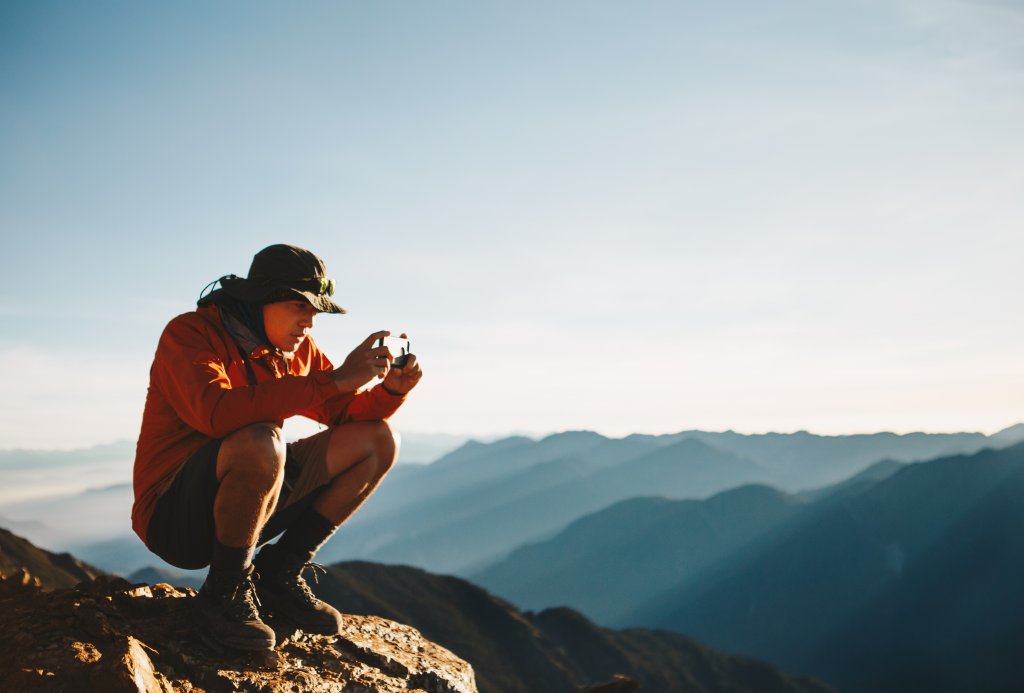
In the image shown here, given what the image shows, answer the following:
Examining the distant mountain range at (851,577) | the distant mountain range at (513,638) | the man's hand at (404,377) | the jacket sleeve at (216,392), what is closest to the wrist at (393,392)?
the man's hand at (404,377)

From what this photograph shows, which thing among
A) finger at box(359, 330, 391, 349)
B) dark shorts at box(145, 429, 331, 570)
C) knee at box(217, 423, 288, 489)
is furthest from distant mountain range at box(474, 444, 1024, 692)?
knee at box(217, 423, 288, 489)

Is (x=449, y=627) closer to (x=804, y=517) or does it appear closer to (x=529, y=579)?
(x=804, y=517)

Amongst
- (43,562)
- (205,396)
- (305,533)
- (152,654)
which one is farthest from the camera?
(43,562)

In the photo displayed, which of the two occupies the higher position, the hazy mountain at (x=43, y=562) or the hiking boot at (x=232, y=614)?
the hiking boot at (x=232, y=614)

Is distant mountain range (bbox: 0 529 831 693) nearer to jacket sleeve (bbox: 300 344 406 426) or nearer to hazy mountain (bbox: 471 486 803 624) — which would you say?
jacket sleeve (bbox: 300 344 406 426)

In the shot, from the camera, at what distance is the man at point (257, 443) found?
416 centimetres

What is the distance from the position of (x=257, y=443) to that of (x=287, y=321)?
2.78 feet

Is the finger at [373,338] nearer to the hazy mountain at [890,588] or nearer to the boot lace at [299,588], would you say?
the boot lace at [299,588]

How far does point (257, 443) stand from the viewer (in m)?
4.12

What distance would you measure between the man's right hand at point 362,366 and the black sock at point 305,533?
1.18 m

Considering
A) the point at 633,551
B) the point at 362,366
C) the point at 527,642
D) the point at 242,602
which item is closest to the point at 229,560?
the point at 242,602

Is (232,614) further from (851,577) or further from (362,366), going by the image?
(851,577)

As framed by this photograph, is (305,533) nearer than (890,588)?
Yes

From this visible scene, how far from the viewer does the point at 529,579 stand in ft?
481
